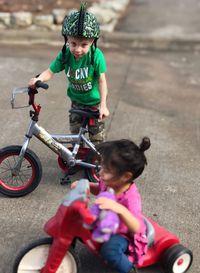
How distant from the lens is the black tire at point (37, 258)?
2852mm

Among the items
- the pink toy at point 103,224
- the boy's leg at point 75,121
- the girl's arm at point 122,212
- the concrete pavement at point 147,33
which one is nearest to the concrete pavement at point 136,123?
the concrete pavement at point 147,33

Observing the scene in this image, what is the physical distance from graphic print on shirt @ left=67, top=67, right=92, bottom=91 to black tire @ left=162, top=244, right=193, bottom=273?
1.52 meters

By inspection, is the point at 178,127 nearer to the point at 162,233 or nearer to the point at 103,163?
the point at 162,233

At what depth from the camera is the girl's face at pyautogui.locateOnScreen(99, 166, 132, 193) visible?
2.77m

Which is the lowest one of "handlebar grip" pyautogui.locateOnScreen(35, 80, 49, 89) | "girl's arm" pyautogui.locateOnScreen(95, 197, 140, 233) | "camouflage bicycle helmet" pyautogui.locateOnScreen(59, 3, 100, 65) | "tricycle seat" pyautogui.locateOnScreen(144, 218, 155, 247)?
"tricycle seat" pyautogui.locateOnScreen(144, 218, 155, 247)

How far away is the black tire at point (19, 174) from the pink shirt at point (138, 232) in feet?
3.03

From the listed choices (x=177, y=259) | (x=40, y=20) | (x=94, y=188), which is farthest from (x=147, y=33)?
(x=177, y=259)

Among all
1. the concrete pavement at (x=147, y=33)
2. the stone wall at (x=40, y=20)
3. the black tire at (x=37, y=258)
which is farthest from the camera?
the stone wall at (x=40, y=20)

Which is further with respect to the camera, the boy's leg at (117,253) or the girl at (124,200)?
the boy's leg at (117,253)

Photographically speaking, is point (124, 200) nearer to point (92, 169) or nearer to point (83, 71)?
point (92, 169)

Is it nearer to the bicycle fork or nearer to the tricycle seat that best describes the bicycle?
the bicycle fork

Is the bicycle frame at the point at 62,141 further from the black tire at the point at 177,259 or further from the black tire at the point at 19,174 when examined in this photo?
the black tire at the point at 177,259

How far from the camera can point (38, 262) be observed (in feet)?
9.53

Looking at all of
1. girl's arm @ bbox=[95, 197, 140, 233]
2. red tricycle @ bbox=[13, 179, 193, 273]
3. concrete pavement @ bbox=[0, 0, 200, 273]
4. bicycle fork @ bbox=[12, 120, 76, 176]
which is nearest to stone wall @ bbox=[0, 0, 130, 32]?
concrete pavement @ bbox=[0, 0, 200, 273]
